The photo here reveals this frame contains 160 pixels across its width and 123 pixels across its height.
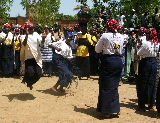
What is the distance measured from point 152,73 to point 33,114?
2.69 metres

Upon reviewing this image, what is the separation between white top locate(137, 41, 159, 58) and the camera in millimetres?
6926

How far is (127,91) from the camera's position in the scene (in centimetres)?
965

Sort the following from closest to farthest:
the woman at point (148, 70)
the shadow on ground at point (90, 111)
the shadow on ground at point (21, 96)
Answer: the shadow on ground at point (90, 111) < the woman at point (148, 70) < the shadow on ground at point (21, 96)

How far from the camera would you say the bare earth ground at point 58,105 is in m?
6.61

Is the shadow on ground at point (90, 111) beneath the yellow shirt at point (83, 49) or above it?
beneath

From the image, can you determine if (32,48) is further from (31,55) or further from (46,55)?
(46,55)

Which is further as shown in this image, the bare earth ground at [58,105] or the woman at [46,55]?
the woman at [46,55]

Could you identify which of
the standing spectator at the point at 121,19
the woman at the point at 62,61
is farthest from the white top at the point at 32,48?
the standing spectator at the point at 121,19

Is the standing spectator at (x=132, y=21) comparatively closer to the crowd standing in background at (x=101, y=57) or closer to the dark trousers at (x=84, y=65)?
the crowd standing in background at (x=101, y=57)

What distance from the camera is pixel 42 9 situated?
75.8 ft

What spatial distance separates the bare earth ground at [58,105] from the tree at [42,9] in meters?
13.3

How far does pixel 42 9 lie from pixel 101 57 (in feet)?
55.5

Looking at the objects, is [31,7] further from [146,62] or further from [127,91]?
[146,62]

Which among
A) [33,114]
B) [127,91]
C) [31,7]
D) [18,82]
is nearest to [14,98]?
[33,114]
